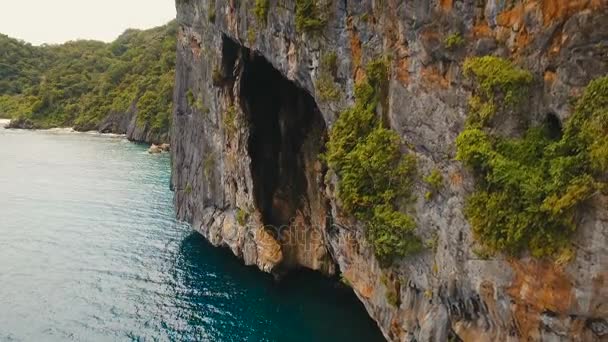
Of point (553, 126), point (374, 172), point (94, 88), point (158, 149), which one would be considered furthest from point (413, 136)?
point (94, 88)

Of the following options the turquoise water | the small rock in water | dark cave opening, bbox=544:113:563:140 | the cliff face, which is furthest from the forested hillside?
dark cave opening, bbox=544:113:563:140

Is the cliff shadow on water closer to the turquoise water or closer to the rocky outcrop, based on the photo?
the turquoise water

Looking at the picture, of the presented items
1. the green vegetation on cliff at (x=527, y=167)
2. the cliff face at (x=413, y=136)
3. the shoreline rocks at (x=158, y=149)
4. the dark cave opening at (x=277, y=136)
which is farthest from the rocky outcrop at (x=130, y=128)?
the green vegetation on cliff at (x=527, y=167)

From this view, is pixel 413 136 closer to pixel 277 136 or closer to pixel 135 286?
pixel 277 136

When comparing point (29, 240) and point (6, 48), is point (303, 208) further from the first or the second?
point (6, 48)

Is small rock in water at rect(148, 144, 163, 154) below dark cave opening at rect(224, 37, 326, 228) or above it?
below

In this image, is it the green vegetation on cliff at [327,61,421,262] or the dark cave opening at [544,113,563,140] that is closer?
the dark cave opening at [544,113,563,140]
